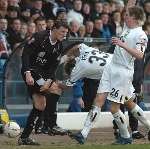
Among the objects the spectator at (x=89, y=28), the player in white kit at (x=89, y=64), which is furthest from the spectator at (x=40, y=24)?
the player in white kit at (x=89, y=64)

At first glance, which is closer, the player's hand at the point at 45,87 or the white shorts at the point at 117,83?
the white shorts at the point at 117,83

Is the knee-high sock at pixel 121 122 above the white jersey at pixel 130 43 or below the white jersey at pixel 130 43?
below

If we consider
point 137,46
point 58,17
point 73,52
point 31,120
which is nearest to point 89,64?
point 73,52

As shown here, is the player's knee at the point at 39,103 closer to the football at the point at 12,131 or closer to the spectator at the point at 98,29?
the football at the point at 12,131

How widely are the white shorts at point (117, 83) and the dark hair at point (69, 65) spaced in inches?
91.9

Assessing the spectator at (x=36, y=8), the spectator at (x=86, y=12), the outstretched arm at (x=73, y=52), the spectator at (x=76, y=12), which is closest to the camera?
the outstretched arm at (x=73, y=52)

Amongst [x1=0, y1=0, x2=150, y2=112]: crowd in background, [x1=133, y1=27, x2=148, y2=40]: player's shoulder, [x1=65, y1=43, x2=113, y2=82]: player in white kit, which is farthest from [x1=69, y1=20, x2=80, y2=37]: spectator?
[x1=133, y1=27, x2=148, y2=40]: player's shoulder

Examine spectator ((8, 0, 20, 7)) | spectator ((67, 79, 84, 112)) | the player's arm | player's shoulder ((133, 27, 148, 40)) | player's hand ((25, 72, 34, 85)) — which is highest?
player's shoulder ((133, 27, 148, 40))

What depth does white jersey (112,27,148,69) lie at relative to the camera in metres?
10.3

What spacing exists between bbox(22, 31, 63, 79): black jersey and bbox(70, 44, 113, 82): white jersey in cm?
79

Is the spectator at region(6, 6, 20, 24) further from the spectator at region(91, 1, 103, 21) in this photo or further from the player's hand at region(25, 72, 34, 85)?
the player's hand at region(25, 72, 34, 85)

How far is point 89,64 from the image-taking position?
11.7 metres

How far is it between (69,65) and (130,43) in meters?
2.96

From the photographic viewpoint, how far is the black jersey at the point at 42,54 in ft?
34.6
